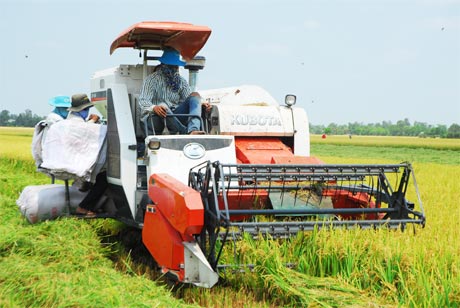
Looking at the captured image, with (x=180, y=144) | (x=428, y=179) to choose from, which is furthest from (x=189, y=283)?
(x=428, y=179)

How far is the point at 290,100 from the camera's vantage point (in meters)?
7.52

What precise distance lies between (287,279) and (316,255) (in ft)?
1.36

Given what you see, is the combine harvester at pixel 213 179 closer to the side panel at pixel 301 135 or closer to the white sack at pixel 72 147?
the side panel at pixel 301 135

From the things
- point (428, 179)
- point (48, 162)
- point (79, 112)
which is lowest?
point (428, 179)

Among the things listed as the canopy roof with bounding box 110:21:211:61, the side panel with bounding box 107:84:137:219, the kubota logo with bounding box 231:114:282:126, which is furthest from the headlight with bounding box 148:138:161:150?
the kubota logo with bounding box 231:114:282:126

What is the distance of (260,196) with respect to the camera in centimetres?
579

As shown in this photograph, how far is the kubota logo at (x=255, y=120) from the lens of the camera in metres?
7.14

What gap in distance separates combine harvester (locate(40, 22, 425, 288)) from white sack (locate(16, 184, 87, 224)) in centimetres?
42

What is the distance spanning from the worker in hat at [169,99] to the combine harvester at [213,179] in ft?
0.60

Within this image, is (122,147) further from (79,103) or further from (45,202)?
(79,103)

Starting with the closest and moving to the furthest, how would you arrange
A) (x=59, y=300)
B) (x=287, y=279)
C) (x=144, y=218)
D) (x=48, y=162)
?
(x=59, y=300), (x=287, y=279), (x=144, y=218), (x=48, y=162)

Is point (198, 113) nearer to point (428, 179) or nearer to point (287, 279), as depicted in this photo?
point (287, 279)

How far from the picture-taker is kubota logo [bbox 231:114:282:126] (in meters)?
7.14

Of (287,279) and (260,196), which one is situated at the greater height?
(260,196)
